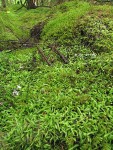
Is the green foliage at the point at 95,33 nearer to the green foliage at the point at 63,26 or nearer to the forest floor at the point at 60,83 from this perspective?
the forest floor at the point at 60,83

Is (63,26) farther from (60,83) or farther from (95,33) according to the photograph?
(60,83)

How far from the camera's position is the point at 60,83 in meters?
3.38

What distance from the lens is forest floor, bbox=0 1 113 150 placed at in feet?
8.38

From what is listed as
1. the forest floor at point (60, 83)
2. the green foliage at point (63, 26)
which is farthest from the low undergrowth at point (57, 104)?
the green foliage at point (63, 26)

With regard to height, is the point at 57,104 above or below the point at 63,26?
below

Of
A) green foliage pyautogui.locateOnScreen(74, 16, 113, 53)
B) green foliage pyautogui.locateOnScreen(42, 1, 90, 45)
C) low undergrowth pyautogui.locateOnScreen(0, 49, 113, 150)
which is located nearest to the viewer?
low undergrowth pyautogui.locateOnScreen(0, 49, 113, 150)

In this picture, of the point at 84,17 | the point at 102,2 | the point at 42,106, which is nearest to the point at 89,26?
the point at 84,17

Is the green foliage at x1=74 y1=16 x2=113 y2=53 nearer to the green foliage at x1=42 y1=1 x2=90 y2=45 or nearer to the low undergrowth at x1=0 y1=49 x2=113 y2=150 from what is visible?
the green foliage at x1=42 y1=1 x2=90 y2=45

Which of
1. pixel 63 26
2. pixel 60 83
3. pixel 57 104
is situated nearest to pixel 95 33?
pixel 63 26

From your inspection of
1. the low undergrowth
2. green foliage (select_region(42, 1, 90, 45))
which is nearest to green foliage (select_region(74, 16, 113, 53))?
green foliage (select_region(42, 1, 90, 45))

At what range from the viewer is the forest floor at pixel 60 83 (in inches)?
101

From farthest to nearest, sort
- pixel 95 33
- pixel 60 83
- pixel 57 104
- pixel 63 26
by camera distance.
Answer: pixel 63 26 < pixel 95 33 < pixel 60 83 < pixel 57 104

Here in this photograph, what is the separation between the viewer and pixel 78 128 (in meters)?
2.60

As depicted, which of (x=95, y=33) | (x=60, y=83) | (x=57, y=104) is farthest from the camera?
(x=95, y=33)
